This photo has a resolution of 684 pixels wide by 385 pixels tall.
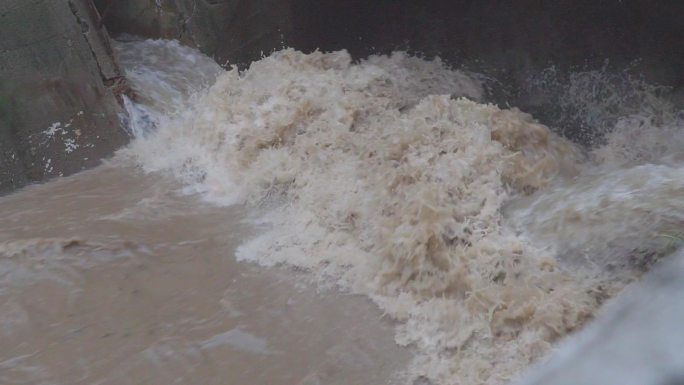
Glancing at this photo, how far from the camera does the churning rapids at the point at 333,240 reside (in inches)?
133

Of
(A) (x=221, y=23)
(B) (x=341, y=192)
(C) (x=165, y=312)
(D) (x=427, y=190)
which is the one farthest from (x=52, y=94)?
(D) (x=427, y=190)

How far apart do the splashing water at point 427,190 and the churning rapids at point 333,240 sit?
0.02m

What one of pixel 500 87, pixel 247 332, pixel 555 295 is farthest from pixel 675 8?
pixel 247 332

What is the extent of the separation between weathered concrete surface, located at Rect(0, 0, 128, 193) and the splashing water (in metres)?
0.40

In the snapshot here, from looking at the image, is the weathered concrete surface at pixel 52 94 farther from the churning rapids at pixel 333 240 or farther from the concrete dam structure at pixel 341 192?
the churning rapids at pixel 333 240

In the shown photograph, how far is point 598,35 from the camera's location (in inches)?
239

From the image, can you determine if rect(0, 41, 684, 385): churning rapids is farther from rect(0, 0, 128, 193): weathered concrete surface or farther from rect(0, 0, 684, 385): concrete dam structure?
rect(0, 0, 128, 193): weathered concrete surface

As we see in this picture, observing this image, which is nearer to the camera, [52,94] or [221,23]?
[52,94]

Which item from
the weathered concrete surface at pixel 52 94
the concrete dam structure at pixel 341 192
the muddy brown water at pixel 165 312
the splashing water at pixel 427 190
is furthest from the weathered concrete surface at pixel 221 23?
the muddy brown water at pixel 165 312

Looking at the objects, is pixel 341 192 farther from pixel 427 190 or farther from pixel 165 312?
pixel 165 312

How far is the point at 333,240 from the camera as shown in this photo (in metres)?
4.42

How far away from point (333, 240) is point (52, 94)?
321 cm

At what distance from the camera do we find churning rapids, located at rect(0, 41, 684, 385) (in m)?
3.37

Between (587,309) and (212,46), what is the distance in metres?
5.33
